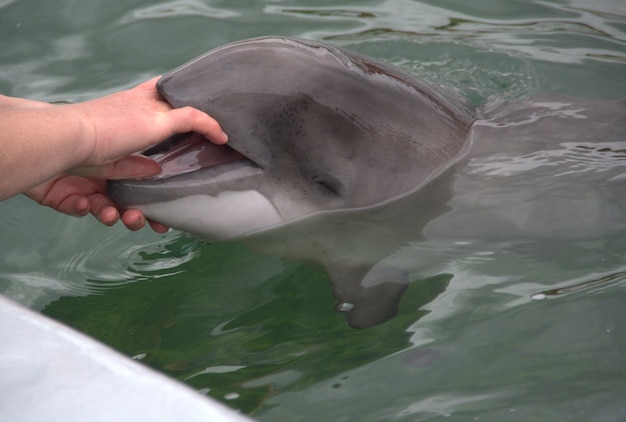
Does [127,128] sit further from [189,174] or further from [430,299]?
[430,299]

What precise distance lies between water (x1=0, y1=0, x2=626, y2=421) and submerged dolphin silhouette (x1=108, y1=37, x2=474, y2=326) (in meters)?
0.26

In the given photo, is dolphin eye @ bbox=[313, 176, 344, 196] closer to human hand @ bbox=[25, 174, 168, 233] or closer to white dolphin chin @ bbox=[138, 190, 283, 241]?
white dolphin chin @ bbox=[138, 190, 283, 241]

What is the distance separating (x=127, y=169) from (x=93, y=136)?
44 centimetres

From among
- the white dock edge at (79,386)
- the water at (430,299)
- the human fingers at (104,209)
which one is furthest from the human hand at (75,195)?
the white dock edge at (79,386)

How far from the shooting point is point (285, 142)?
16.3 ft

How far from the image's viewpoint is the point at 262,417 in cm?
431

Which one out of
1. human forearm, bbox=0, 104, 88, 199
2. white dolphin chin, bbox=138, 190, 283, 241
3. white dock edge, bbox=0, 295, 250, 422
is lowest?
white dolphin chin, bbox=138, 190, 283, 241

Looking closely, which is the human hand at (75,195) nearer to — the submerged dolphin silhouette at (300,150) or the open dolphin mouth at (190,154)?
the submerged dolphin silhouette at (300,150)

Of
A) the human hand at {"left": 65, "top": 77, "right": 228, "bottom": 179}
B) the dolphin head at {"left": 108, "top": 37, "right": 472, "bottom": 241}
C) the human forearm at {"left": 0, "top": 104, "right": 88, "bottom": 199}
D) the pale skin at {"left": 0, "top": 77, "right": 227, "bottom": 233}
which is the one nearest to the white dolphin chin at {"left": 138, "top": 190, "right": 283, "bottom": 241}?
the dolphin head at {"left": 108, "top": 37, "right": 472, "bottom": 241}

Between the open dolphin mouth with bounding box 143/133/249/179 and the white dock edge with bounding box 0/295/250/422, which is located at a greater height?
the open dolphin mouth with bounding box 143/133/249/179

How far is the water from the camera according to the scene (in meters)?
4.45

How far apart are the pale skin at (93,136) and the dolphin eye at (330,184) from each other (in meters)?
0.75

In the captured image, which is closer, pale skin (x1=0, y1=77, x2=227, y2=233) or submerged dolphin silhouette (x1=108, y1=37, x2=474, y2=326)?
pale skin (x1=0, y1=77, x2=227, y2=233)

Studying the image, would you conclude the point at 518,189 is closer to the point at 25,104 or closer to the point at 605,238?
the point at 605,238
